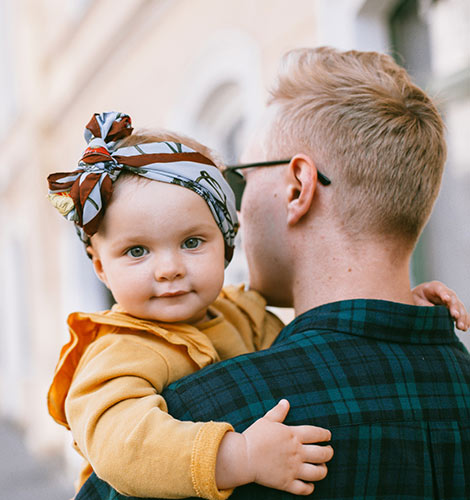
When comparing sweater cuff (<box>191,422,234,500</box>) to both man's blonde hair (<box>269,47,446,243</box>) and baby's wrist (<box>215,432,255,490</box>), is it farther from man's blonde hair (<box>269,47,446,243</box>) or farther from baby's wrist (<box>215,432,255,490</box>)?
man's blonde hair (<box>269,47,446,243</box>)

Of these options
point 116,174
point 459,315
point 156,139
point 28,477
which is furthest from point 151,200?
point 28,477

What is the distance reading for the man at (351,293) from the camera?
120 cm

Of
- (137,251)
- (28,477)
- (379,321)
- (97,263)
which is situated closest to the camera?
(379,321)

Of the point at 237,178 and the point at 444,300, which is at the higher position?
the point at 237,178

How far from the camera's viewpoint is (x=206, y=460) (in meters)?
1.12

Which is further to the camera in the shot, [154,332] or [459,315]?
[459,315]

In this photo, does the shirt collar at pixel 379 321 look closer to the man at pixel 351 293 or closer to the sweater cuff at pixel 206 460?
the man at pixel 351 293

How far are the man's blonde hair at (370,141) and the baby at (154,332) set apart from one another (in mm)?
246

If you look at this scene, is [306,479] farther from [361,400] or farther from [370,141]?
[370,141]

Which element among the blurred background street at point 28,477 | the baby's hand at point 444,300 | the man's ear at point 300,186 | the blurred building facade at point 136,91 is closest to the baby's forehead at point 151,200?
the man's ear at point 300,186

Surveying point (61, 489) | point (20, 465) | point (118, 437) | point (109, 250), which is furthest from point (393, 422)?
point (20, 465)

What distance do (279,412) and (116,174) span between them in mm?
611

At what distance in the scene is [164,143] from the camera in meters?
1.47

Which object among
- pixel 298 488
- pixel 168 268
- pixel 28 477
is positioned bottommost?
pixel 28 477
